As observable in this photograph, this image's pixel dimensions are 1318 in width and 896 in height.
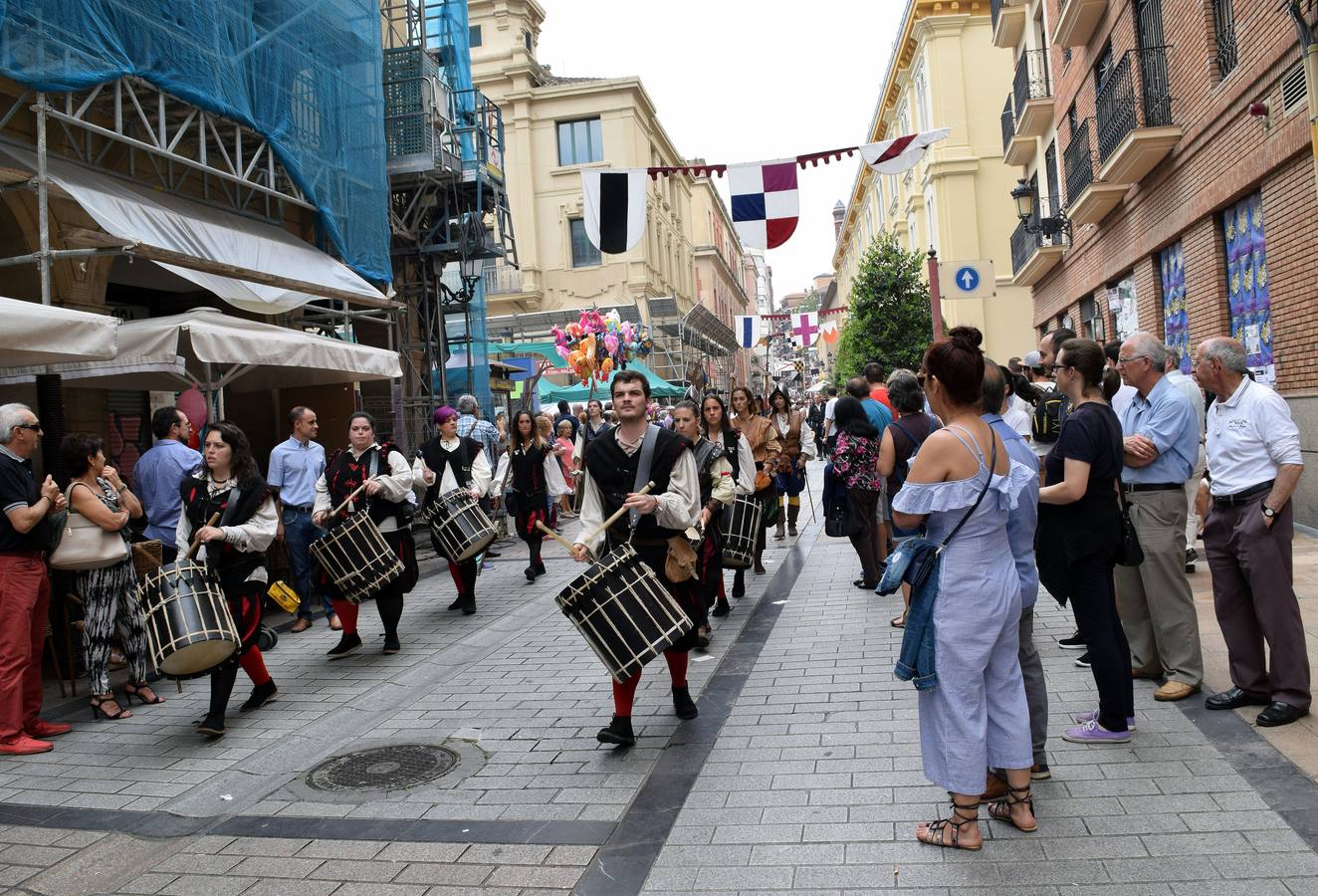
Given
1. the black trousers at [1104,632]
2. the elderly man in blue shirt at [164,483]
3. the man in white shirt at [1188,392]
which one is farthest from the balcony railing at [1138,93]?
the elderly man in blue shirt at [164,483]

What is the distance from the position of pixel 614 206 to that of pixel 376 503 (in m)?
7.12

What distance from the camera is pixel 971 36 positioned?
34344 mm

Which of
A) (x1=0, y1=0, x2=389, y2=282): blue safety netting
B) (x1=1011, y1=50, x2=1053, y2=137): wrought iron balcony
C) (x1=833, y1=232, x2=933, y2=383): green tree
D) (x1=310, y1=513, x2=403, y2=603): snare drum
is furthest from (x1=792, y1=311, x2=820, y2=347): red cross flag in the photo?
(x1=310, y1=513, x2=403, y2=603): snare drum

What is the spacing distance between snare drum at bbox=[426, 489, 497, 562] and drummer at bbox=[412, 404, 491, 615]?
15.0 inches

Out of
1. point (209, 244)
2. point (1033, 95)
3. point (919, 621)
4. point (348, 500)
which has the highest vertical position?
point (1033, 95)

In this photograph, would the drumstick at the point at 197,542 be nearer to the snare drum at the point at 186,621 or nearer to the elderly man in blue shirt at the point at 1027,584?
the snare drum at the point at 186,621

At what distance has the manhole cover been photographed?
16.2ft

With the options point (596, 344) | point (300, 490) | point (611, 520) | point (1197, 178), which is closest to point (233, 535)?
point (611, 520)

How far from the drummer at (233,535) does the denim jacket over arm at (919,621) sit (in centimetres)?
398

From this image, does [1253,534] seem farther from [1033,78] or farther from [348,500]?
[1033,78]

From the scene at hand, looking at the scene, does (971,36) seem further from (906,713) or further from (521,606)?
(906,713)

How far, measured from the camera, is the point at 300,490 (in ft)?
29.7

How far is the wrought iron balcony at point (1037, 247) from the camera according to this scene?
23.0 meters

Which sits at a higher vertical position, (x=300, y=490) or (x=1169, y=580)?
(x=300, y=490)
